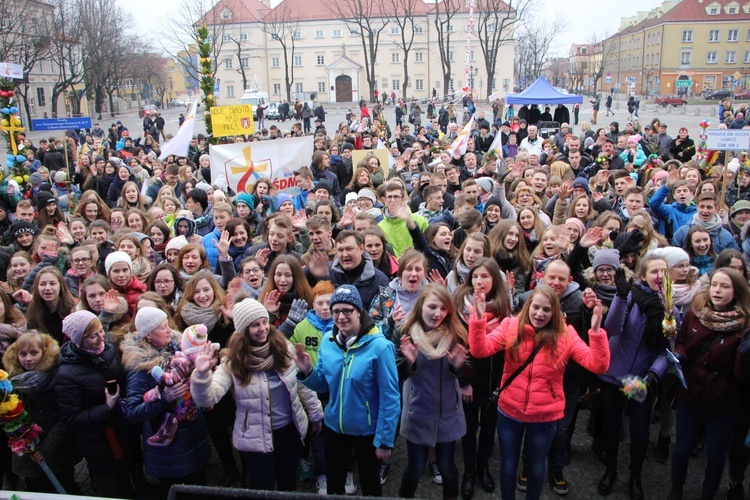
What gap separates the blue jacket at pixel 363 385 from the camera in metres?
3.68

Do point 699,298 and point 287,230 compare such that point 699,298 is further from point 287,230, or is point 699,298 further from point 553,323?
point 287,230

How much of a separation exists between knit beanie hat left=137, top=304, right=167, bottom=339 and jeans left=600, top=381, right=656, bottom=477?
333 cm

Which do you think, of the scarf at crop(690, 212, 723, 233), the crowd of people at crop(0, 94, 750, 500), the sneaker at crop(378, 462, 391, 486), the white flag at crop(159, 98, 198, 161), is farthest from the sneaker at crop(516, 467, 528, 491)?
the white flag at crop(159, 98, 198, 161)

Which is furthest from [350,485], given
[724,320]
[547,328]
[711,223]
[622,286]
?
[711,223]

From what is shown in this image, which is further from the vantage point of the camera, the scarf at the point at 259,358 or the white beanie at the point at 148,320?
the white beanie at the point at 148,320

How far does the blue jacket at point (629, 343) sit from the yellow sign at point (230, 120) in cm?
995

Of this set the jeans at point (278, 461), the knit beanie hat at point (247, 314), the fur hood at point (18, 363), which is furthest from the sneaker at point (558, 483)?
the fur hood at point (18, 363)

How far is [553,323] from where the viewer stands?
3869 millimetres

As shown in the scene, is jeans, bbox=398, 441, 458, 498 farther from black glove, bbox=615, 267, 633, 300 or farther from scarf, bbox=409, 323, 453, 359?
black glove, bbox=615, 267, 633, 300

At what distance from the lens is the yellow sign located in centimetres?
1232

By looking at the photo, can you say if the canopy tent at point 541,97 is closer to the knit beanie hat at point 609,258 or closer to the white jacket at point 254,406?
the knit beanie hat at point 609,258

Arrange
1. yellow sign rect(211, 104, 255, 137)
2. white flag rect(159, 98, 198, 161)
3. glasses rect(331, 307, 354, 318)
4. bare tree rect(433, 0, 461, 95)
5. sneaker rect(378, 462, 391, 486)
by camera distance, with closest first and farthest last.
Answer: glasses rect(331, 307, 354, 318), sneaker rect(378, 462, 391, 486), white flag rect(159, 98, 198, 161), yellow sign rect(211, 104, 255, 137), bare tree rect(433, 0, 461, 95)

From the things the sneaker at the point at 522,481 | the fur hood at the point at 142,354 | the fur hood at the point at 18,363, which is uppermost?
the fur hood at the point at 142,354

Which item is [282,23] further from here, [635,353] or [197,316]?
[635,353]
